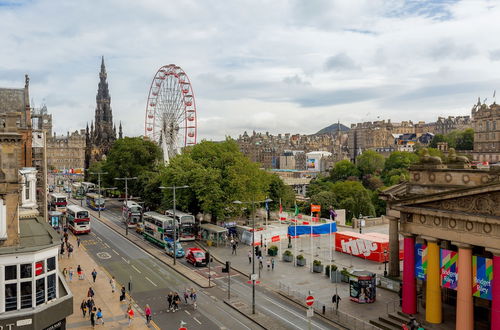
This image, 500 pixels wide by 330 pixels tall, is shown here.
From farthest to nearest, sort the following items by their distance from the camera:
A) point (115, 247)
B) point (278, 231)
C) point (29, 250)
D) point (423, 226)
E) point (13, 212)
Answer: point (278, 231), point (115, 247), point (423, 226), point (13, 212), point (29, 250)

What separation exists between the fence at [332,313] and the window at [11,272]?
18927 mm

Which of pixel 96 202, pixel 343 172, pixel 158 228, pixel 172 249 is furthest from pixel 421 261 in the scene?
pixel 343 172

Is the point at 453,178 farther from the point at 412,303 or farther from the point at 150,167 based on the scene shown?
the point at 150,167

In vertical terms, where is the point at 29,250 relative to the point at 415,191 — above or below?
below

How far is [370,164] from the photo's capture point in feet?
422

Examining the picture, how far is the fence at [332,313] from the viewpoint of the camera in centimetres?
2723

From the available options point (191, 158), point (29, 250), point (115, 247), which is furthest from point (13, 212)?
point (191, 158)

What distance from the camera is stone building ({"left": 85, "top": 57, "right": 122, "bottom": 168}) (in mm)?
157725

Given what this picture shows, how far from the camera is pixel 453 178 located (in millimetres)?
26562

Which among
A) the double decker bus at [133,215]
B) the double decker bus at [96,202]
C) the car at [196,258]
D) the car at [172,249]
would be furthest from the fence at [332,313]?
the double decker bus at [96,202]

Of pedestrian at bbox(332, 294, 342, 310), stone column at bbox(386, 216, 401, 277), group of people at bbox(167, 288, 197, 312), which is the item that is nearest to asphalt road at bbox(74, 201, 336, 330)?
group of people at bbox(167, 288, 197, 312)

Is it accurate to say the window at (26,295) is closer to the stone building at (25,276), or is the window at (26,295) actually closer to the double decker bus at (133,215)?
the stone building at (25,276)

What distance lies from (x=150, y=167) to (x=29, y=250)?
74548 millimetres

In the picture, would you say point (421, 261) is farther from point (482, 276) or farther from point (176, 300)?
point (176, 300)
